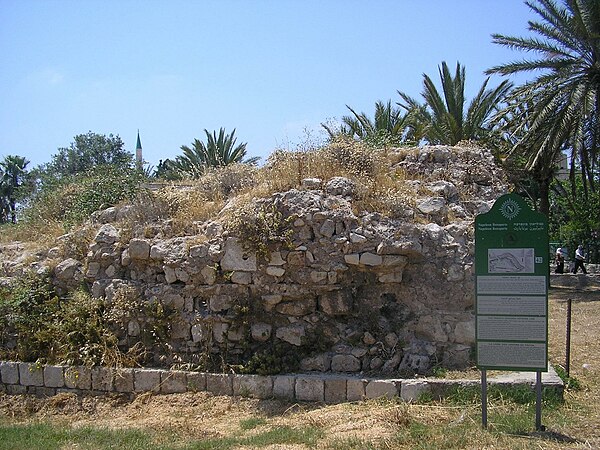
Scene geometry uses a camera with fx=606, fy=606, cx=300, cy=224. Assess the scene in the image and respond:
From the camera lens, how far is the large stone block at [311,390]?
718 cm

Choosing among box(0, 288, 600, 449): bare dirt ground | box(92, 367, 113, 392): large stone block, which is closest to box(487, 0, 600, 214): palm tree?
box(0, 288, 600, 449): bare dirt ground

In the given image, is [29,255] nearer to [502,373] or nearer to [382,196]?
[382,196]

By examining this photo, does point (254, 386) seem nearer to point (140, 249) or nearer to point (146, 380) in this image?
point (146, 380)

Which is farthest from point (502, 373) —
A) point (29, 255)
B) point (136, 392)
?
point (29, 255)

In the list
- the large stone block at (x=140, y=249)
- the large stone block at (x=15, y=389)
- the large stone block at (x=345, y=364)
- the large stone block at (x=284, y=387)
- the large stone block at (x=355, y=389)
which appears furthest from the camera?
the large stone block at (x=140, y=249)

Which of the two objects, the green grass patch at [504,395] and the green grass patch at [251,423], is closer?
the green grass patch at [504,395]

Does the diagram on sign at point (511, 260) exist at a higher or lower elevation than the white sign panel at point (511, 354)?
higher

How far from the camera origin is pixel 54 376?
8.06m

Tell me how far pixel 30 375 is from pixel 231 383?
2866mm

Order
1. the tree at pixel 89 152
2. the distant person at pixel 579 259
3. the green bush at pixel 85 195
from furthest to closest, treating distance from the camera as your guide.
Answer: the tree at pixel 89 152 → the distant person at pixel 579 259 → the green bush at pixel 85 195

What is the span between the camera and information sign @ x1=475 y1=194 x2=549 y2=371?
18.3 feet

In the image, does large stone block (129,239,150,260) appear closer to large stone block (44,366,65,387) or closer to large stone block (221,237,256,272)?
large stone block (221,237,256,272)

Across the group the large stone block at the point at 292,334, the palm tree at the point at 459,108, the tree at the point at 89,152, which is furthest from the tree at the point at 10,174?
the large stone block at the point at 292,334

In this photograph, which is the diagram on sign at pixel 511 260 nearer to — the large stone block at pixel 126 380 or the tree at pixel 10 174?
the large stone block at pixel 126 380
